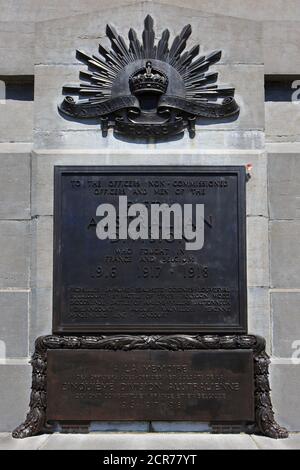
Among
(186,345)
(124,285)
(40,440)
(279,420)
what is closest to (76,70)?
(124,285)

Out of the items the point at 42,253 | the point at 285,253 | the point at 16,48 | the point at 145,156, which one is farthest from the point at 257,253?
the point at 16,48

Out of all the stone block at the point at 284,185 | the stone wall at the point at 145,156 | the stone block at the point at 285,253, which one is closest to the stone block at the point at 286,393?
the stone wall at the point at 145,156

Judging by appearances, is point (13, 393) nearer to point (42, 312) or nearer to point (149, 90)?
point (42, 312)

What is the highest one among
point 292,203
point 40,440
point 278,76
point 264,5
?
point 264,5

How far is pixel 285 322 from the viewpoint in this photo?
308 inches

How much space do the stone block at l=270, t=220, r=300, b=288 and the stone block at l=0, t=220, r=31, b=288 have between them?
3.28m

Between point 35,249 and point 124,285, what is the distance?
4.15 ft

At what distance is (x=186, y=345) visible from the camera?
24.6 feet

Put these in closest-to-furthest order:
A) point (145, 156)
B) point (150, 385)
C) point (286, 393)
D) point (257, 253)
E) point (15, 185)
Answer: point (150, 385), point (286, 393), point (257, 253), point (145, 156), point (15, 185)

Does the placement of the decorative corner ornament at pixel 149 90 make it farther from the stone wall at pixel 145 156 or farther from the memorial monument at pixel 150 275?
the stone wall at pixel 145 156

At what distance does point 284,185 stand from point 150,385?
3182mm

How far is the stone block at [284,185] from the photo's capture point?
8.01 m

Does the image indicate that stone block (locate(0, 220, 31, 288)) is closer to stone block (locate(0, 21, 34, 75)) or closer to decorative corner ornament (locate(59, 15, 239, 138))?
decorative corner ornament (locate(59, 15, 239, 138))
